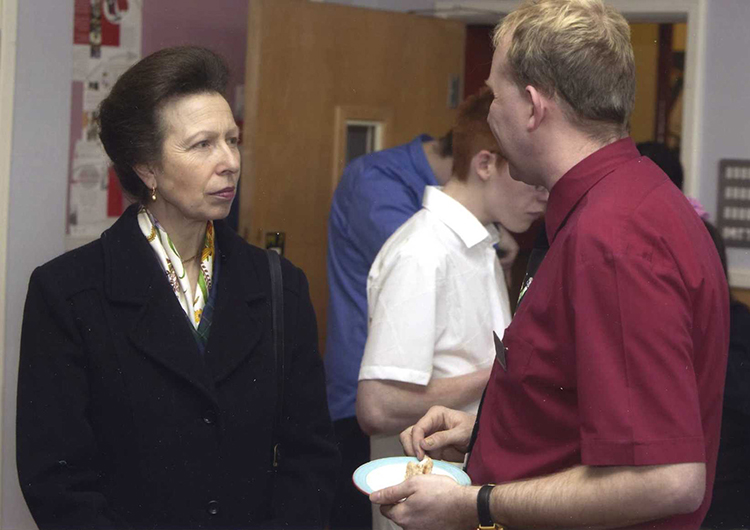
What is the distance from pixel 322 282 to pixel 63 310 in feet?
6.34

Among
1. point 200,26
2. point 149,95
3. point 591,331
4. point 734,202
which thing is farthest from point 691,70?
point 591,331

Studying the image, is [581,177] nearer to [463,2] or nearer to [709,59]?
[709,59]

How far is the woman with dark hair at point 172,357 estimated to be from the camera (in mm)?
1604

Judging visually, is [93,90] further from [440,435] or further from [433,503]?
[433,503]

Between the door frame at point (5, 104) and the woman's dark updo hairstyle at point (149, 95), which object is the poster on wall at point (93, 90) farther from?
the woman's dark updo hairstyle at point (149, 95)

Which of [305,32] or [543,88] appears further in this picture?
[305,32]

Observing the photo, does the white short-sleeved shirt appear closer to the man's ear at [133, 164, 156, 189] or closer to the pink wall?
the man's ear at [133, 164, 156, 189]

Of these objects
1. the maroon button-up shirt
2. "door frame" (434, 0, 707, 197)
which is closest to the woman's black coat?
the maroon button-up shirt

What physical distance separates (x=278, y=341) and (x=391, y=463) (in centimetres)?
33

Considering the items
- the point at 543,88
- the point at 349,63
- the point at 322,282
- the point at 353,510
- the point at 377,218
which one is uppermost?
the point at 349,63

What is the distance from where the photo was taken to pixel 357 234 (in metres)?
2.93

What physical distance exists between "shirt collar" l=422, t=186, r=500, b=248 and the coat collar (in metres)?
0.46

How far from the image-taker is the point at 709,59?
373cm

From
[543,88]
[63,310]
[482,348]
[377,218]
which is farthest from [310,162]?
[543,88]
